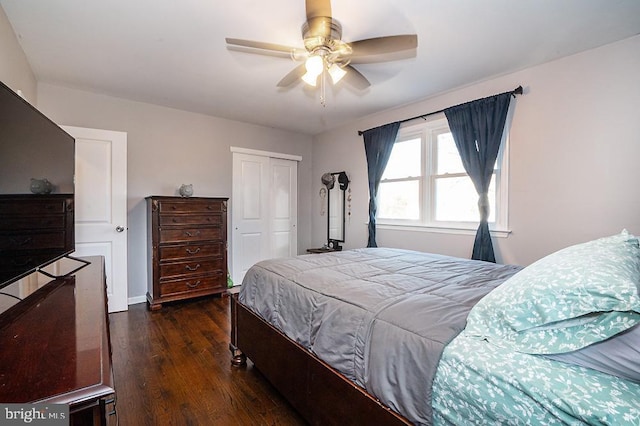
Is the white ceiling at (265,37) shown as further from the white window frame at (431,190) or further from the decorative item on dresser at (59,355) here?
the decorative item on dresser at (59,355)

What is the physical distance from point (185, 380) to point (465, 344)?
75.3 inches

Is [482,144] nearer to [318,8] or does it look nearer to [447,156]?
[447,156]

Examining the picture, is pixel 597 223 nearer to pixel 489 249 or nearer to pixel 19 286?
pixel 489 249

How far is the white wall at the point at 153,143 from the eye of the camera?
330 centimetres

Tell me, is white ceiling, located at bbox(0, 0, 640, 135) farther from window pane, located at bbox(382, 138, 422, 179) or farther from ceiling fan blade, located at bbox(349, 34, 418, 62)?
window pane, located at bbox(382, 138, 422, 179)

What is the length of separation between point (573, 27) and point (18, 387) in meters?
3.33

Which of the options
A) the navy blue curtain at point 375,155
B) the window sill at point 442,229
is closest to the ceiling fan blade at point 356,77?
the navy blue curtain at point 375,155

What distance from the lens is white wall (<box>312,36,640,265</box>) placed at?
7.32 feet

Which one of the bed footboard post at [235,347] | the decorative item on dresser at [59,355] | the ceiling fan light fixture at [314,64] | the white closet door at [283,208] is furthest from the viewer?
the white closet door at [283,208]

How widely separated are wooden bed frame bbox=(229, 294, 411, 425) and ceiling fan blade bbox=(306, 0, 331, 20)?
1853 mm

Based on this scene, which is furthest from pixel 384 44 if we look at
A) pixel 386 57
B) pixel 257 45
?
pixel 257 45

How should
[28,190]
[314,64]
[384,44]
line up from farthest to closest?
[314,64]
[384,44]
[28,190]

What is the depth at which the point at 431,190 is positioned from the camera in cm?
349

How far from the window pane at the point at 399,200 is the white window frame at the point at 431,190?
8 centimetres
